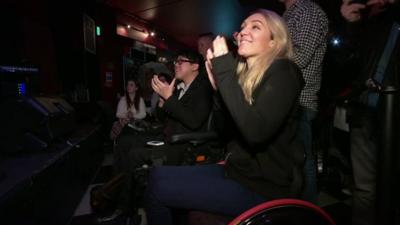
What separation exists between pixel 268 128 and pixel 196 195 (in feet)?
1.24

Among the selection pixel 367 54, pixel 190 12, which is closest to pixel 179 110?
pixel 367 54

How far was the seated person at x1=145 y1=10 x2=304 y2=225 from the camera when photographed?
3.15 ft

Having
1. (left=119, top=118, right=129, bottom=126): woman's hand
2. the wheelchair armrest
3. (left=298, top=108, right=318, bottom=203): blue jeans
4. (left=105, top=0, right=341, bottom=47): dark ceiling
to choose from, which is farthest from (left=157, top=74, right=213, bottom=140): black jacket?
(left=105, top=0, right=341, bottom=47): dark ceiling

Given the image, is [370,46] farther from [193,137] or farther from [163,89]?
[163,89]

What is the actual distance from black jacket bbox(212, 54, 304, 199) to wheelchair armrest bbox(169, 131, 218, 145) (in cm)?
59

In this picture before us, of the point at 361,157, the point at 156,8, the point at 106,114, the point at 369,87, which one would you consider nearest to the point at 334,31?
the point at 361,157

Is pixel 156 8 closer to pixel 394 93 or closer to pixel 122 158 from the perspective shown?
pixel 122 158

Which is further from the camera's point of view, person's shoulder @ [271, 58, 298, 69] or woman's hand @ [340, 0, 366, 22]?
woman's hand @ [340, 0, 366, 22]

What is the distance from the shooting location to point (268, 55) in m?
1.08

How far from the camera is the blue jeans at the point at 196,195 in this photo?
102cm

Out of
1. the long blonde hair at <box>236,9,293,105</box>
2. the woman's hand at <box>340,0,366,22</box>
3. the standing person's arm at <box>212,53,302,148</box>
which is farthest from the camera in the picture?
the woman's hand at <box>340,0,366,22</box>

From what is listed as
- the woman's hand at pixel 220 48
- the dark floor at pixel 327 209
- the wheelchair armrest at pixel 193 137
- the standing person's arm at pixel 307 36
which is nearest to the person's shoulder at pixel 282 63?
the woman's hand at pixel 220 48

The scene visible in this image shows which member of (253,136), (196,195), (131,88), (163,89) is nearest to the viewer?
(253,136)

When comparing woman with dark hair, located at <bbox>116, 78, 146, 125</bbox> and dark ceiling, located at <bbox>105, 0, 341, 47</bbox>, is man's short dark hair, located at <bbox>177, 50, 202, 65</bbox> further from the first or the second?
dark ceiling, located at <bbox>105, 0, 341, 47</bbox>
